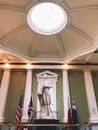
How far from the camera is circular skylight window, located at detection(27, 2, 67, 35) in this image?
872cm

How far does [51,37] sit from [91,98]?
4.37 m

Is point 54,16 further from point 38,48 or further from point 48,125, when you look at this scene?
point 48,125

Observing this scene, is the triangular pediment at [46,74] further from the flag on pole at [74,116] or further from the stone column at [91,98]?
the flag on pole at [74,116]

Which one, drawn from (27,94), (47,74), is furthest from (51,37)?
(27,94)

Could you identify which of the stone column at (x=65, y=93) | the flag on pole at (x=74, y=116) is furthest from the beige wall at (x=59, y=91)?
the flag on pole at (x=74, y=116)

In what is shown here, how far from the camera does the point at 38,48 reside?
392 inches

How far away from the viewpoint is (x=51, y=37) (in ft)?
30.7

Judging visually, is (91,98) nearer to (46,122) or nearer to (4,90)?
(46,122)

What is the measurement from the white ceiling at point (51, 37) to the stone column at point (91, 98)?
3.43ft

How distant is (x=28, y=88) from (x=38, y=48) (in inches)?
105

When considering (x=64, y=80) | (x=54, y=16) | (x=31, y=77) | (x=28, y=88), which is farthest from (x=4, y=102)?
(x=54, y=16)

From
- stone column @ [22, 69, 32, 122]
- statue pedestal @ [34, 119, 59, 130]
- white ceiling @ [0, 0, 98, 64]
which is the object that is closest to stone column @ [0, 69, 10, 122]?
white ceiling @ [0, 0, 98, 64]

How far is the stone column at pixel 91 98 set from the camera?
27.8 ft

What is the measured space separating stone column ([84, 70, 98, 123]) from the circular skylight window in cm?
348
